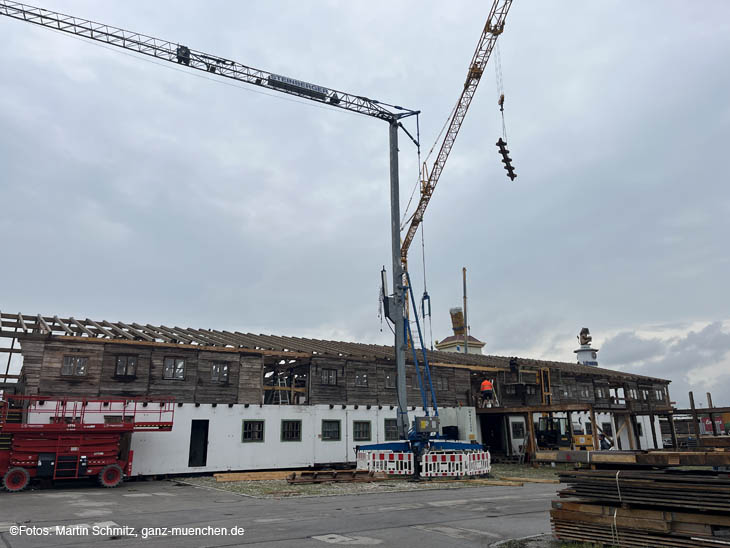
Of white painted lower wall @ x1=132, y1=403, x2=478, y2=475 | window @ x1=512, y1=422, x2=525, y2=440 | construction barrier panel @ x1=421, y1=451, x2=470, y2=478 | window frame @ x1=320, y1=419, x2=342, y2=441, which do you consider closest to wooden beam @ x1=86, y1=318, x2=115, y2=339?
white painted lower wall @ x1=132, y1=403, x2=478, y2=475

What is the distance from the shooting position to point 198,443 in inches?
1089

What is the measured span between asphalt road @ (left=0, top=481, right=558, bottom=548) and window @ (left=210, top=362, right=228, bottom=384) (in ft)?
31.5

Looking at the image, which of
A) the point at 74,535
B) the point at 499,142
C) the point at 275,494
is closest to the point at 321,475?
the point at 275,494

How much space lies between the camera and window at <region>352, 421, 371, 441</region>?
108 ft

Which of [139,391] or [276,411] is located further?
[276,411]

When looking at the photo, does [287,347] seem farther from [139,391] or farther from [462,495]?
[462,495]

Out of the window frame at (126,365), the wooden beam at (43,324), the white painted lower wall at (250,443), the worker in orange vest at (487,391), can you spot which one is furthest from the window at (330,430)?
the wooden beam at (43,324)

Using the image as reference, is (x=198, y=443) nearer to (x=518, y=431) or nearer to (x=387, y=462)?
(x=387, y=462)

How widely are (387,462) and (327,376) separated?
871cm

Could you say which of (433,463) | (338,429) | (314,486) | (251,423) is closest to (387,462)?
(433,463)

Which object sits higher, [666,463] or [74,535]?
[666,463]

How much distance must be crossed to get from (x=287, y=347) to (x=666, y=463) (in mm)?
25281

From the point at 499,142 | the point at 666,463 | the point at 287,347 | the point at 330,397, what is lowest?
the point at 666,463

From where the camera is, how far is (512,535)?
11070 mm
